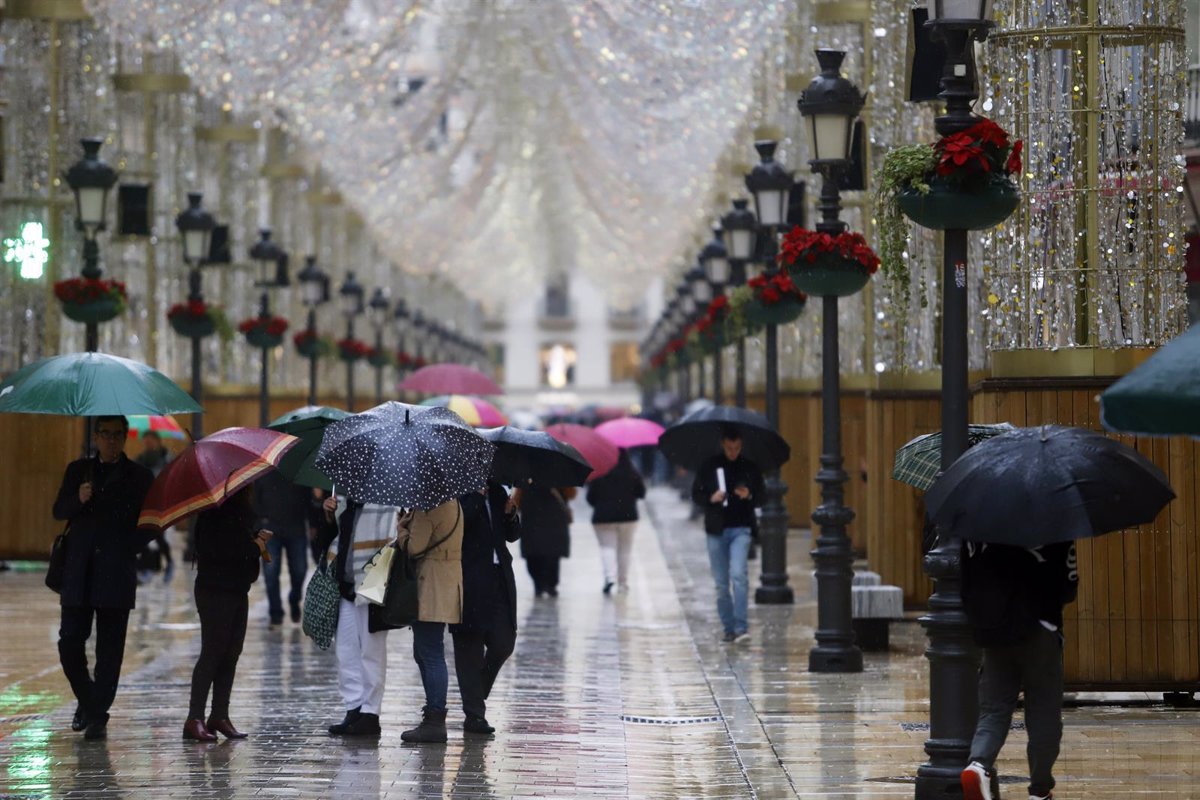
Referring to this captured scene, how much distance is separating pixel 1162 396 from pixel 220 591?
6.41m

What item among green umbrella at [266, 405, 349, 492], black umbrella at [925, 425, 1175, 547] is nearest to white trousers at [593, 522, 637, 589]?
green umbrella at [266, 405, 349, 492]

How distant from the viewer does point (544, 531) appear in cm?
2350

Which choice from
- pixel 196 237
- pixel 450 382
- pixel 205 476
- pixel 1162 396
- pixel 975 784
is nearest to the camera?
pixel 1162 396

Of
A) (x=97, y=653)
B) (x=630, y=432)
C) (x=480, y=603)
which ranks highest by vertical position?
(x=630, y=432)

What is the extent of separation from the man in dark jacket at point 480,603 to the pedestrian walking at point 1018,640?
3.96 m

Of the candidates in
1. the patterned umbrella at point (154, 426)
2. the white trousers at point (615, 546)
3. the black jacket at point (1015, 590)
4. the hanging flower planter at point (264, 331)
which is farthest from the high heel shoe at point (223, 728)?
the hanging flower planter at point (264, 331)

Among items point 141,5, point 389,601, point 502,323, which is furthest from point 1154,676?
point 502,323

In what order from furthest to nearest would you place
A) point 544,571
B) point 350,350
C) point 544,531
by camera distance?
point 350,350 → point 544,571 → point 544,531

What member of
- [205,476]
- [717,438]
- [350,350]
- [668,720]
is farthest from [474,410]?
[350,350]

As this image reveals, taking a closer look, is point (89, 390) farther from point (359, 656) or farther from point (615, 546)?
point (615, 546)

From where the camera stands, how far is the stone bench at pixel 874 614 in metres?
18.1

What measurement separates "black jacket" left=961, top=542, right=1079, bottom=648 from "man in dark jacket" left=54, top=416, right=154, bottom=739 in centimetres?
538

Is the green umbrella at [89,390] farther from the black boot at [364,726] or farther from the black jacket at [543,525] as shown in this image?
the black jacket at [543,525]

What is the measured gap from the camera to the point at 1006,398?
14.3 metres
